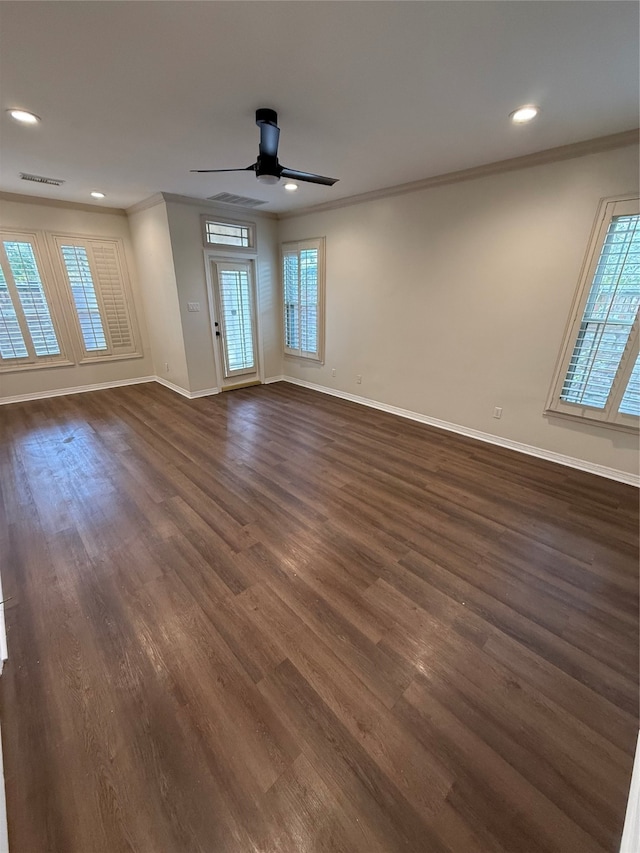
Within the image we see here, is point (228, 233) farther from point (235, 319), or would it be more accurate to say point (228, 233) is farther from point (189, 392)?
point (189, 392)

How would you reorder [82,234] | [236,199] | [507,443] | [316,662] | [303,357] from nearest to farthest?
[316,662]
[507,443]
[236,199]
[82,234]
[303,357]

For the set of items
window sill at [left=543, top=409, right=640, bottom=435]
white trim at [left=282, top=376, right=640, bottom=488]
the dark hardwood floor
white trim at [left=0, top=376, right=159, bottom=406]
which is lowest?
the dark hardwood floor

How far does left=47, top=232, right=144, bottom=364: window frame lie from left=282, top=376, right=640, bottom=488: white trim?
353cm

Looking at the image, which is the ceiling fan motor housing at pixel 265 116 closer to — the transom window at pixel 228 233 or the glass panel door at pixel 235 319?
the transom window at pixel 228 233

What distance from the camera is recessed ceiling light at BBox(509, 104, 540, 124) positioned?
7.10 ft

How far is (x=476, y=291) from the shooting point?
137 inches

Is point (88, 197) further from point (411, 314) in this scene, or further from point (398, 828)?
point (398, 828)

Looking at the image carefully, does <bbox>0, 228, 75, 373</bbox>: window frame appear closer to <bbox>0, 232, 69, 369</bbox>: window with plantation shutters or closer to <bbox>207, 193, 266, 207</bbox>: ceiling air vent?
<bbox>0, 232, 69, 369</bbox>: window with plantation shutters

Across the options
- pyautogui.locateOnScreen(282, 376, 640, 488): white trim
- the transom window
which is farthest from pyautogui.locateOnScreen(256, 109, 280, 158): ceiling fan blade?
pyautogui.locateOnScreen(282, 376, 640, 488): white trim

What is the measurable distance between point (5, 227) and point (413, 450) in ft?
19.2

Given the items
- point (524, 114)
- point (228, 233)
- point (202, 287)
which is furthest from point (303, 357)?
point (524, 114)

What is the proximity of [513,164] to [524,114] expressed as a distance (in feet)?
2.88

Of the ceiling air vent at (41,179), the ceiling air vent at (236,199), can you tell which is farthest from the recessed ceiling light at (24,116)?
the ceiling air vent at (236,199)

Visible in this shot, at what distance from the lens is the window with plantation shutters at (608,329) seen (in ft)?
8.58
